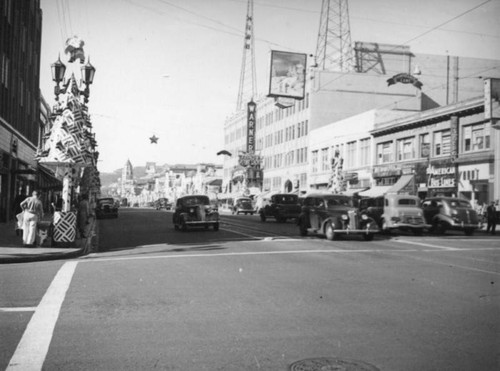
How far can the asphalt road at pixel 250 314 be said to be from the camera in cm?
546

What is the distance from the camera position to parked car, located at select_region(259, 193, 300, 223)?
37531mm

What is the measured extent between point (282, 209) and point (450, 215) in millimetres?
13810

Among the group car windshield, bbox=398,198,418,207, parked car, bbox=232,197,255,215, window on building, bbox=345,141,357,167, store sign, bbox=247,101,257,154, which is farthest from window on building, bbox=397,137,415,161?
store sign, bbox=247,101,257,154

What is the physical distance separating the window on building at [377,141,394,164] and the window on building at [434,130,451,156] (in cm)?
581

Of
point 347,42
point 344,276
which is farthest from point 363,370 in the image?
point 347,42

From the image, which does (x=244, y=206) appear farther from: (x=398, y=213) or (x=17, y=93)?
(x=398, y=213)

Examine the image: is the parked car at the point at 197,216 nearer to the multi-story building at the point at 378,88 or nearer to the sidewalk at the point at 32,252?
the sidewalk at the point at 32,252

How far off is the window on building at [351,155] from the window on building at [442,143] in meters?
12.4

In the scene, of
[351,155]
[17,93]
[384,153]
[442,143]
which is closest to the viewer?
[17,93]

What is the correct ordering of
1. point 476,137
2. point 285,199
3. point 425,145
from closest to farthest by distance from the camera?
point 476,137, point 285,199, point 425,145

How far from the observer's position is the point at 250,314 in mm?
7383

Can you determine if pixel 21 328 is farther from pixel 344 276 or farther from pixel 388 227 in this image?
pixel 388 227

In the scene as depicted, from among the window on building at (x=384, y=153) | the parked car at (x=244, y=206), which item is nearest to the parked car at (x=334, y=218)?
the window on building at (x=384, y=153)

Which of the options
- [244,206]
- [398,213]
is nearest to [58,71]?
[398,213]
